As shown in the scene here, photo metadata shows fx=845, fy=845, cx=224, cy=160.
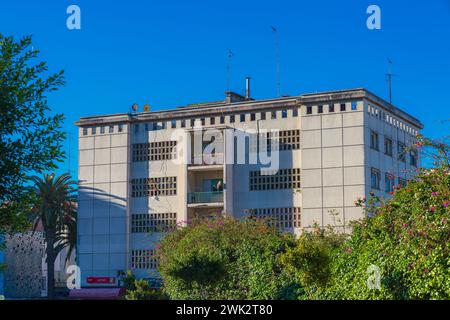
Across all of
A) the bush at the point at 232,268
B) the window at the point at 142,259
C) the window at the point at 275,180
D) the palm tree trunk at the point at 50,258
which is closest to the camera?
the bush at the point at 232,268

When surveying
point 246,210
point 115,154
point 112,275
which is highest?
point 115,154

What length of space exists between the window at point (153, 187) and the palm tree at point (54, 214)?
6.44 meters

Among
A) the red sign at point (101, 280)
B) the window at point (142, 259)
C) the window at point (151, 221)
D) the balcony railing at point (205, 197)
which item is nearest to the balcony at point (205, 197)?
the balcony railing at point (205, 197)

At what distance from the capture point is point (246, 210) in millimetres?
63656

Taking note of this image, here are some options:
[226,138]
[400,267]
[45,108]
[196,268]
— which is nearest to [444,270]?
[400,267]

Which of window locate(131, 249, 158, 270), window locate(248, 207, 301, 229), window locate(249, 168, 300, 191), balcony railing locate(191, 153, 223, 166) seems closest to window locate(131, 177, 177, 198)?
balcony railing locate(191, 153, 223, 166)

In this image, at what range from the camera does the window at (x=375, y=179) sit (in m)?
65.6

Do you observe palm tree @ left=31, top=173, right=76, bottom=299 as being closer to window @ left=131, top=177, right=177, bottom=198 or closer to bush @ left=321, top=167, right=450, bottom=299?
window @ left=131, top=177, right=177, bottom=198

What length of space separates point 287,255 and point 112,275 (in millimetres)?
48163

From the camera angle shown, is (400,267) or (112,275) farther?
(112,275)

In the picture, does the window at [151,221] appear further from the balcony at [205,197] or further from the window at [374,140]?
the window at [374,140]

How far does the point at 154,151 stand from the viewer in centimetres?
7281

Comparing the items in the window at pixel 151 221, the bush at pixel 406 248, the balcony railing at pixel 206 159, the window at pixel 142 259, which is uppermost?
the balcony railing at pixel 206 159
